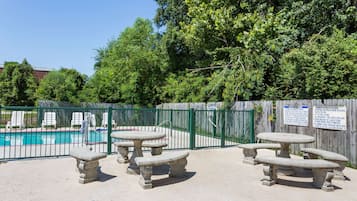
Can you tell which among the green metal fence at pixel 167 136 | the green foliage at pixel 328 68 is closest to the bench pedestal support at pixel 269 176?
the green metal fence at pixel 167 136

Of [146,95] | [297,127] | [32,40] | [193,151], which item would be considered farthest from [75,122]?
[297,127]

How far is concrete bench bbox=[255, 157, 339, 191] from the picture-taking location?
3.96m

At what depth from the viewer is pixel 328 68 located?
25.4 feet

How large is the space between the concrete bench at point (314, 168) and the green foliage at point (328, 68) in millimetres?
4353

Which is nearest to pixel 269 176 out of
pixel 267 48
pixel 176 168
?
pixel 176 168

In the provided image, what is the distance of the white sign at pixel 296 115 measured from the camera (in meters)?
6.82

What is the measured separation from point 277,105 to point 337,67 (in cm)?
213

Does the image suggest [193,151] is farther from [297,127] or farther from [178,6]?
[178,6]

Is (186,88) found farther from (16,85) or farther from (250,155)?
(16,85)

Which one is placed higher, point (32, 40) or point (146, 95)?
point (32, 40)

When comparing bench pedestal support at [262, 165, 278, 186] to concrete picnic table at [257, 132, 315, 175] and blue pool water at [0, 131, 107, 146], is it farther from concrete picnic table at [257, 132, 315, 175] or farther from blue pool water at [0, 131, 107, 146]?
blue pool water at [0, 131, 107, 146]

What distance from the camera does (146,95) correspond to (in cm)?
1755

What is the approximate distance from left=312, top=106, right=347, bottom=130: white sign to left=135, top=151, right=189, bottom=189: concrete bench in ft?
12.8

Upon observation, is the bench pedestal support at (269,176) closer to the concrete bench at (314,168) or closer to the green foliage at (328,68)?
the concrete bench at (314,168)
